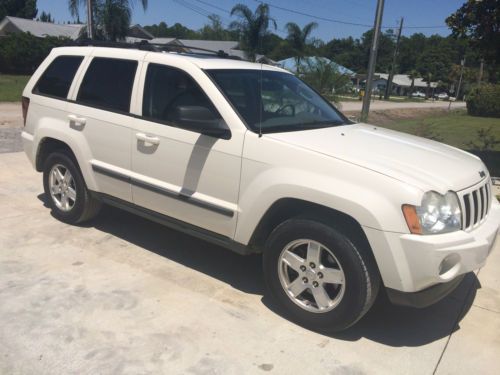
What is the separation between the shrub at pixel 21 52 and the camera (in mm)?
33844

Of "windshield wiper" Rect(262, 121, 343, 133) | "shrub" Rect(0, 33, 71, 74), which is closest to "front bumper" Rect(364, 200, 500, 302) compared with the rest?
"windshield wiper" Rect(262, 121, 343, 133)

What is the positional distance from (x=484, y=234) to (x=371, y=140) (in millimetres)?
1076

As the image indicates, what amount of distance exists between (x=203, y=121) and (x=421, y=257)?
1.78 meters

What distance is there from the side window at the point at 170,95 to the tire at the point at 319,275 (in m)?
1.09

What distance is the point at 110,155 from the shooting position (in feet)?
14.8

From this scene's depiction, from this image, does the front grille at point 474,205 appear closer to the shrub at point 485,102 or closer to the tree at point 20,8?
the shrub at point 485,102

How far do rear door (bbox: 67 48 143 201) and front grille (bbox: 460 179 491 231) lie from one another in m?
2.71

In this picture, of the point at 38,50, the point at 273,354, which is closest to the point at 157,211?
the point at 273,354

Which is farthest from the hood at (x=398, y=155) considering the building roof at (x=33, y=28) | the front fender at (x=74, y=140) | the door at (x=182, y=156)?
the building roof at (x=33, y=28)

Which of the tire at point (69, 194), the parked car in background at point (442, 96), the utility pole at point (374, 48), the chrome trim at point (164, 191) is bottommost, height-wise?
the parked car in background at point (442, 96)

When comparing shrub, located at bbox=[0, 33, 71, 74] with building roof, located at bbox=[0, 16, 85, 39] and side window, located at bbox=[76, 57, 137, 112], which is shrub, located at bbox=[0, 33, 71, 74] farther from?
side window, located at bbox=[76, 57, 137, 112]

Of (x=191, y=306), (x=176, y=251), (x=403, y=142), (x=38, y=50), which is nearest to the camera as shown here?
(x=191, y=306)

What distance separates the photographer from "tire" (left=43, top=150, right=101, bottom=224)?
496 cm

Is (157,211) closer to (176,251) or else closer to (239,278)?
(176,251)
